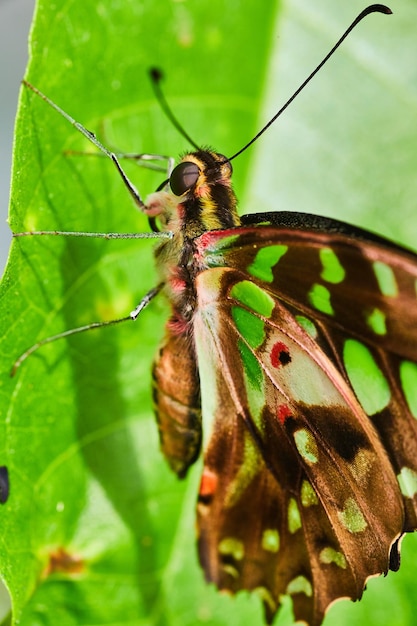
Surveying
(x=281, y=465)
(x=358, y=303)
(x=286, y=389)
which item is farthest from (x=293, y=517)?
(x=358, y=303)

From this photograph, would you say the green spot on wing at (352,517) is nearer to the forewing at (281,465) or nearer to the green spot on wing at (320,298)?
the forewing at (281,465)

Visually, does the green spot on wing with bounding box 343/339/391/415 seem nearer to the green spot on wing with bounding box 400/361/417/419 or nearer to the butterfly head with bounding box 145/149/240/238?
the green spot on wing with bounding box 400/361/417/419

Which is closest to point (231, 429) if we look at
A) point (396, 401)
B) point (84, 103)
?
point (396, 401)

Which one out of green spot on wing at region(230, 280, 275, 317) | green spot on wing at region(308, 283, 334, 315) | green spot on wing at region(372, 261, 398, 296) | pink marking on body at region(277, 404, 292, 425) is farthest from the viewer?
pink marking on body at region(277, 404, 292, 425)

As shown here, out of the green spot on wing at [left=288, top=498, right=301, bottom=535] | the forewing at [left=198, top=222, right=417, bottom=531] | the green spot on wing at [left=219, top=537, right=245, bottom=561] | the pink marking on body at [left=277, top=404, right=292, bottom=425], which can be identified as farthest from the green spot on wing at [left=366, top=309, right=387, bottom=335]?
the green spot on wing at [left=219, top=537, right=245, bottom=561]

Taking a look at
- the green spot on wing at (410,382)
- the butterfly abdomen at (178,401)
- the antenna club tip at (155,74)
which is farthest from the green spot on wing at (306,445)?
the antenna club tip at (155,74)

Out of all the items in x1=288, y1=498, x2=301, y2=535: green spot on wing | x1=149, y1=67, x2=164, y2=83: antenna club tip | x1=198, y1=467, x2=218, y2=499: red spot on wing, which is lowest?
x1=288, y1=498, x2=301, y2=535: green spot on wing

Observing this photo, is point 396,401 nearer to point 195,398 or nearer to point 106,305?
point 195,398

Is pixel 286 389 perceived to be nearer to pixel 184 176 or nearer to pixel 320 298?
pixel 320 298
